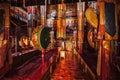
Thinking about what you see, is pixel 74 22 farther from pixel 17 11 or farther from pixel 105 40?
pixel 105 40

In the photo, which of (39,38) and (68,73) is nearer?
(39,38)

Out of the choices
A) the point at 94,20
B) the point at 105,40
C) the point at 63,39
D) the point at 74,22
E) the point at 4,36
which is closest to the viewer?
the point at 105,40

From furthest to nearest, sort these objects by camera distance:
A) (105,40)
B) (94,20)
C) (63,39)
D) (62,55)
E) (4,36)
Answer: (63,39) < (62,55) < (4,36) < (94,20) < (105,40)

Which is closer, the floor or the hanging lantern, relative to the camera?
the hanging lantern

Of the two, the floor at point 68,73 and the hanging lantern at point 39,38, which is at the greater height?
the hanging lantern at point 39,38

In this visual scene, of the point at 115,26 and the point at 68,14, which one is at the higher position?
the point at 68,14

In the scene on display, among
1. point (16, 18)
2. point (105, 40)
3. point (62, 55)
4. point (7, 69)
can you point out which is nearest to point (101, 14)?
point (105, 40)

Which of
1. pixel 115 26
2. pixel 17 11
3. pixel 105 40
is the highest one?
pixel 17 11

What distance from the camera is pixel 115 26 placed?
569cm

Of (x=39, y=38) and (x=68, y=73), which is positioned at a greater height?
(x=39, y=38)

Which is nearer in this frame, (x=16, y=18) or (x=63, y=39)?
(x=16, y=18)

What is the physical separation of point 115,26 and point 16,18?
1323cm

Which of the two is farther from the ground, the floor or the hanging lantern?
the hanging lantern

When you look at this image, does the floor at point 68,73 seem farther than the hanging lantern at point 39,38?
Yes
